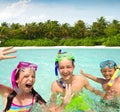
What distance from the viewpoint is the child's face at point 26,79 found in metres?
2.79

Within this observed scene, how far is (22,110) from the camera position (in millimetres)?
2949

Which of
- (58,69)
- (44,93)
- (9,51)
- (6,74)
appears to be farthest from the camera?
(6,74)

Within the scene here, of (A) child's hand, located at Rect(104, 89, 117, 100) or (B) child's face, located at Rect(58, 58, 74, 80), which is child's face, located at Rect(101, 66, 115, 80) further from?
(B) child's face, located at Rect(58, 58, 74, 80)

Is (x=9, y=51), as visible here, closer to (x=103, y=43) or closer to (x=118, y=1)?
(x=103, y=43)

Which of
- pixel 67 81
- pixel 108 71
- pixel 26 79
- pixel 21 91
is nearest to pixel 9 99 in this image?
pixel 21 91

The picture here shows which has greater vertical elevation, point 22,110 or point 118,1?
point 118,1

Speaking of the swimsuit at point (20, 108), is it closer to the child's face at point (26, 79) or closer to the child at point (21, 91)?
the child at point (21, 91)

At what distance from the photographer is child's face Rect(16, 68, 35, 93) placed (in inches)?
110

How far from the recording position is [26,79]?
2.78 meters

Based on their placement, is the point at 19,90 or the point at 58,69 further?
the point at 58,69

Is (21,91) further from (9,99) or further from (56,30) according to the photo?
(56,30)

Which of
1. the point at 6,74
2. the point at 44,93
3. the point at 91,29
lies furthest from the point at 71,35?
the point at 44,93

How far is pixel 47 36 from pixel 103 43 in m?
10.3

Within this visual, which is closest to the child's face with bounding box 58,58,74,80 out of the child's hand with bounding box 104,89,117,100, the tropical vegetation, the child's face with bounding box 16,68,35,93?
the child's face with bounding box 16,68,35,93
